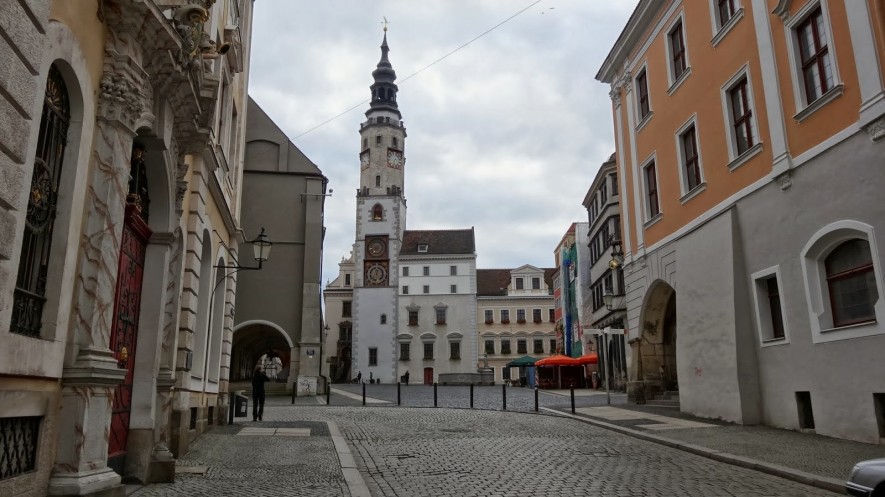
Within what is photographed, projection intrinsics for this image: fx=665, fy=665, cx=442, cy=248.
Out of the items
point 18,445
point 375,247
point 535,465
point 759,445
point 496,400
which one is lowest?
point 535,465

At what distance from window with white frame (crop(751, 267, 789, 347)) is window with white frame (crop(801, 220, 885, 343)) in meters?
1.55

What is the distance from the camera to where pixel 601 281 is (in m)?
44.2

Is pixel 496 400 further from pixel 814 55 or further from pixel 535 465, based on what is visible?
pixel 814 55

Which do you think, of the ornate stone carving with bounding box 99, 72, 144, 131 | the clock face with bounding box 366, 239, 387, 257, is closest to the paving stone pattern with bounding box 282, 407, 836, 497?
the ornate stone carving with bounding box 99, 72, 144, 131

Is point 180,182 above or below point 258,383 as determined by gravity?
above

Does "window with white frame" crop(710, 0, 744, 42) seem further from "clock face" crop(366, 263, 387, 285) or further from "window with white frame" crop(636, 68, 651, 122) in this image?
"clock face" crop(366, 263, 387, 285)

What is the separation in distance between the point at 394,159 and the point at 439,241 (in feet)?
39.2

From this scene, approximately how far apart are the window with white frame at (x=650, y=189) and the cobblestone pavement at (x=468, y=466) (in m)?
8.63

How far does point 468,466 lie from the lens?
9.77 meters

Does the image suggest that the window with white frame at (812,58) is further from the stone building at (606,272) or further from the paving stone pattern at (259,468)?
the stone building at (606,272)

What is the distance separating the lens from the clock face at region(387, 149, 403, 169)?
82.1 metres


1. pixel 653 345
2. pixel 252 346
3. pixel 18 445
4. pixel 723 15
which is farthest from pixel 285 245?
pixel 18 445

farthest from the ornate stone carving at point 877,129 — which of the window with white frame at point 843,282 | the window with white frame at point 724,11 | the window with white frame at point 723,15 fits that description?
the window with white frame at point 724,11

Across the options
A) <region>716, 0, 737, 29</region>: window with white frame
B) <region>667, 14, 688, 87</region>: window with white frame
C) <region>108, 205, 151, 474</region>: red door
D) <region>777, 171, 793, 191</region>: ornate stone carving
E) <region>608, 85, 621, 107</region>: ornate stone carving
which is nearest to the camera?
<region>108, 205, 151, 474</region>: red door
